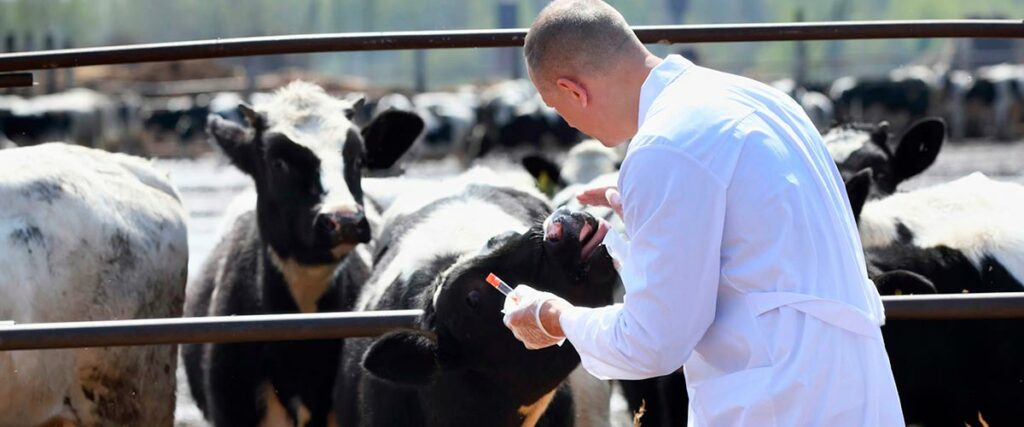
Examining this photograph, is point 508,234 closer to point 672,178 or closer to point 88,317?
point 672,178

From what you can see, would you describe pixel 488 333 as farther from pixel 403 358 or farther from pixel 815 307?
pixel 815 307

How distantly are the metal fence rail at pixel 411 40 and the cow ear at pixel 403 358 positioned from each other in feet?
3.16

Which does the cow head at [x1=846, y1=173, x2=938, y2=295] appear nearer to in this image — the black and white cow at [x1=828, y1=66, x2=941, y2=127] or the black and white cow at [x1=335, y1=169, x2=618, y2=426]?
the black and white cow at [x1=335, y1=169, x2=618, y2=426]

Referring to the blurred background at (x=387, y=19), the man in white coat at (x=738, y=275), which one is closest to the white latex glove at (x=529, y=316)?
the man in white coat at (x=738, y=275)

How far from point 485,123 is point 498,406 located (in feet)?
92.6

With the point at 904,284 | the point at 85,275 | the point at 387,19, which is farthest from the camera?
the point at 387,19

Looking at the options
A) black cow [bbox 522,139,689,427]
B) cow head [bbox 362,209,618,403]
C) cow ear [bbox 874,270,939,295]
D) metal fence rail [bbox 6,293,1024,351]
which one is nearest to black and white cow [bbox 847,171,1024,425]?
cow ear [bbox 874,270,939,295]

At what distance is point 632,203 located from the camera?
2531mm

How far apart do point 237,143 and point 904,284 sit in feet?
10.0

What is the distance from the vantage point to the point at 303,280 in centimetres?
609

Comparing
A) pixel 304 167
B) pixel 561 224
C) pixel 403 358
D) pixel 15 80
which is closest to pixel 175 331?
pixel 403 358

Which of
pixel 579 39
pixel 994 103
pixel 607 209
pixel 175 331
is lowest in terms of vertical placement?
pixel 994 103

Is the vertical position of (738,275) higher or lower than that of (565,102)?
lower

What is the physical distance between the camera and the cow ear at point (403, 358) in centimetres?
370
